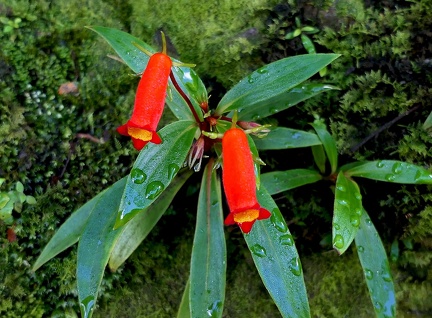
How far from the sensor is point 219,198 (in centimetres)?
272

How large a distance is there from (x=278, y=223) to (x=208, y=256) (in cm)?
44

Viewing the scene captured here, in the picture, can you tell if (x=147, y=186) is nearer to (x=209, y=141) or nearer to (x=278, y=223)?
(x=209, y=141)

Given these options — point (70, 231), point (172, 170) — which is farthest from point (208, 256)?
point (70, 231)

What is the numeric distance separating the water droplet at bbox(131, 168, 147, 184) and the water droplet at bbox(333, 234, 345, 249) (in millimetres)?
1020

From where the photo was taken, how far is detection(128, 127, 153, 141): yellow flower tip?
81.5 inches

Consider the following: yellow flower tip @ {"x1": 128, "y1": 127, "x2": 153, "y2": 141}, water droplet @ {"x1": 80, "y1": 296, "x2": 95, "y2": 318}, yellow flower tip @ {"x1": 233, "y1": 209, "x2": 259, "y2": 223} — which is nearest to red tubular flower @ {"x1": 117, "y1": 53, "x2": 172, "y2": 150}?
yellow flower tip @ {"x1": 128, "y1": 127, "x2": 153, "y2": 141}

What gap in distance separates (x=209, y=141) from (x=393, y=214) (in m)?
1.32

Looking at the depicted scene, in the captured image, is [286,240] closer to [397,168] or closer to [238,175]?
[238,175]

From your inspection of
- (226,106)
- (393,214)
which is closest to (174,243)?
(226,106)

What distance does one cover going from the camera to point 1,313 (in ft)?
8.80

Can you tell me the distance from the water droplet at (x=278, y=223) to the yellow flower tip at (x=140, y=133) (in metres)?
0.84

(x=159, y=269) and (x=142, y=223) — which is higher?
(x=142, y=223)

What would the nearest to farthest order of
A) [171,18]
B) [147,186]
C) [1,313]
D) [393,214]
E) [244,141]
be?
[244,141] → [147,186] → [1,313] → [393,214] → [171,18]

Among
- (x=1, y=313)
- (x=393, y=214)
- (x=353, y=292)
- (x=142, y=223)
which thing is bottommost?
(x=353, y=292)
